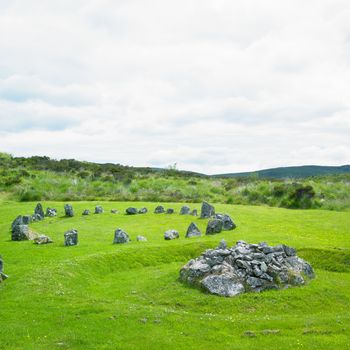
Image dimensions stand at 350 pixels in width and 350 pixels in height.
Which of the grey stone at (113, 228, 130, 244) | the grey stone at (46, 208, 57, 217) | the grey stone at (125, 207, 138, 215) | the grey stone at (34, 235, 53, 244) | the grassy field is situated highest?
the grey stone at (125, 207, 138, 215)

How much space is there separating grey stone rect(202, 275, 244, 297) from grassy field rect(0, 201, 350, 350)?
1.41ft

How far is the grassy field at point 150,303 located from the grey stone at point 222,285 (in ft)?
1.41

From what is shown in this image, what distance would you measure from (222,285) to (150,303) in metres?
3.65

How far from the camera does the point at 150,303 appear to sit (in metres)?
20.9

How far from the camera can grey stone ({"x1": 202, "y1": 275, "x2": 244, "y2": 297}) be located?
21.4 metres

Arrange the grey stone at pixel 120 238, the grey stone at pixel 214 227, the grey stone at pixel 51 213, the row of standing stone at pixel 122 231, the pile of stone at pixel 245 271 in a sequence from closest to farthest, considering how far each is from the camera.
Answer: the pile of stone at pixel 245 271 → the row of standing stone at pixel 122 231 → the grey stone at pixel 120 238 → the grey stone at pixel 214 227 → the grey stone at pixel 51 213

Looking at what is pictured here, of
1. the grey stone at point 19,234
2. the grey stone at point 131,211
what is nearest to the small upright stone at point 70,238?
the grey stone at point 19,234

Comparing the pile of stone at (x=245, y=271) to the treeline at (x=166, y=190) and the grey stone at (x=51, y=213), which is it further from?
the treeline at (x=166, y=190)

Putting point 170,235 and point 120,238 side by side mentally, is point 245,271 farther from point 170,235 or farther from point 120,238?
point 120,238

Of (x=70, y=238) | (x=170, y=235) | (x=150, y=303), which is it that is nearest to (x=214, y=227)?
(x=170, y=235)

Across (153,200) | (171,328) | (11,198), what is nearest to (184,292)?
(171,328)

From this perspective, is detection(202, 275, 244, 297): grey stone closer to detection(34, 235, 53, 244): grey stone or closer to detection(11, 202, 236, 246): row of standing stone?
detection(11, 202, 236, 246): row of standing stone

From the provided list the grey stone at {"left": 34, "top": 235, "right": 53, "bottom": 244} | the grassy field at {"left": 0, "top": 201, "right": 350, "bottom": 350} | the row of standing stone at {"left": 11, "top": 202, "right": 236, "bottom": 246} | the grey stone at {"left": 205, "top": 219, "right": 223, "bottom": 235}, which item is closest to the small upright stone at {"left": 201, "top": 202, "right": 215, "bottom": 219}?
the row of standing stone at {"left": 11, "top": 202, "right": 236, "bottom": 246}

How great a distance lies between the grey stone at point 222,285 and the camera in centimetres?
2135
